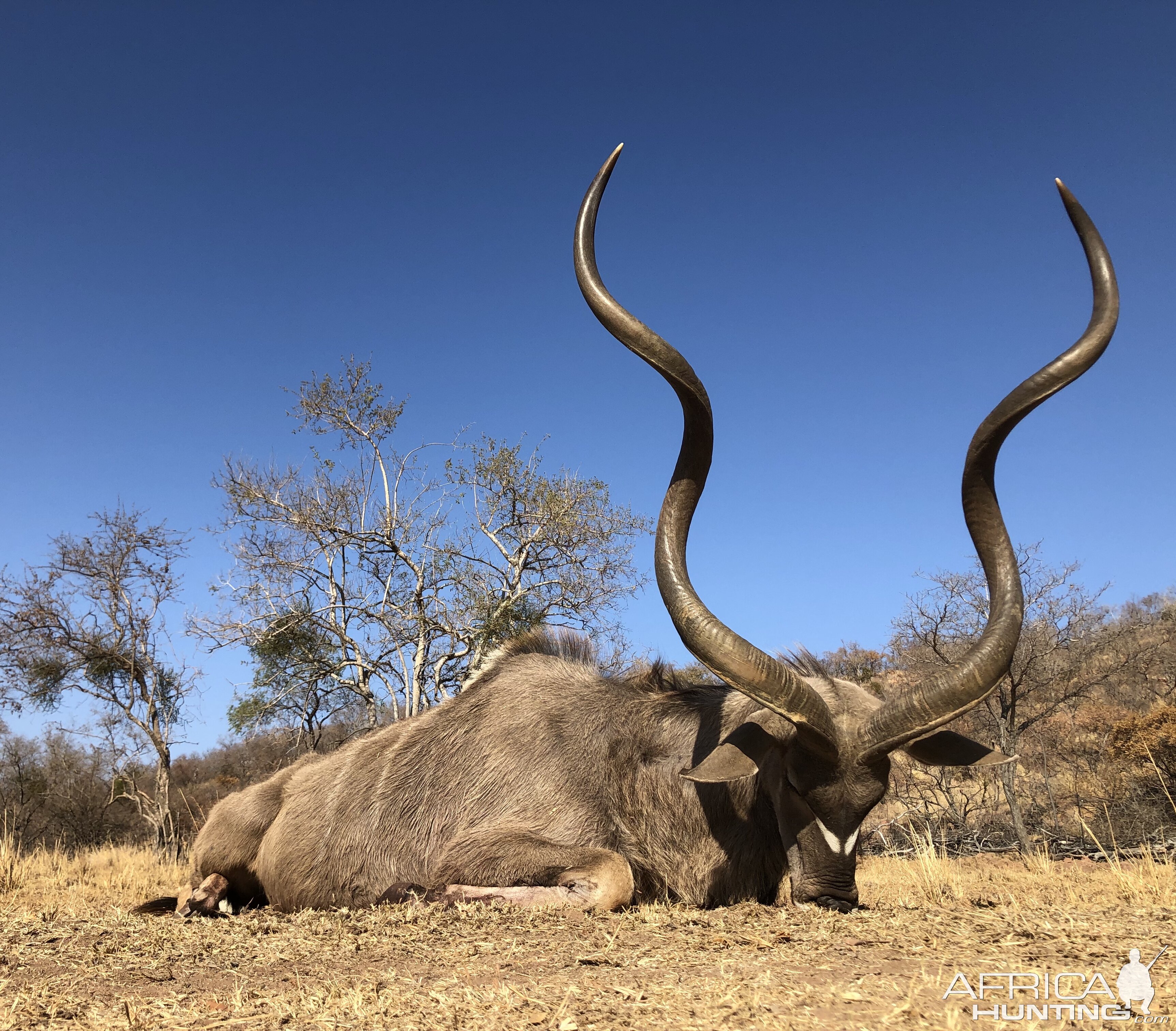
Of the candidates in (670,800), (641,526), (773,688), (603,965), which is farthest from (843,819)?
(641,526)

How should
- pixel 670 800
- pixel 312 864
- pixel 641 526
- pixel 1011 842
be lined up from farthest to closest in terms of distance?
pixel 641 526 → pixel 1011 842 → pixel 312 864 → pixel 670 800

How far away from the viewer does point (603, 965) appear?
3.02 metres

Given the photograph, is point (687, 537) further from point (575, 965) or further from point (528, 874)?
point (575, 965)

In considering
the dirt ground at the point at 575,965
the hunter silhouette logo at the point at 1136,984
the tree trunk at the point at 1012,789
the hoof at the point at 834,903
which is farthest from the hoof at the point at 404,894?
the tree trunk at the point at 1012,789

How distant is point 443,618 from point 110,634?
5.58m

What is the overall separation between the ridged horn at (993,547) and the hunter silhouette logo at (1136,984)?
148 centimetres

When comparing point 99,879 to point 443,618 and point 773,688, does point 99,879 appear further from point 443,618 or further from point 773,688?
point 773,688

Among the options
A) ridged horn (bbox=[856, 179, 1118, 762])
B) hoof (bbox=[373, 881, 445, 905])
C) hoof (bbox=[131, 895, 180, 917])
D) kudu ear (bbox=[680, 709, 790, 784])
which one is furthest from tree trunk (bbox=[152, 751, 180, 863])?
ridged horn (bbox=[856, 179, 1118, 762])

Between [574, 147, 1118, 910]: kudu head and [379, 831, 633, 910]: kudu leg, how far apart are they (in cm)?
82

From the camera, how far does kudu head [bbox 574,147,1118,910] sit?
13.7ft

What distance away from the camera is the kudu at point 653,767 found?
4.23 metres

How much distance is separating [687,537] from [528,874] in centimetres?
201

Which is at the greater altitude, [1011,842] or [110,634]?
[110,634]

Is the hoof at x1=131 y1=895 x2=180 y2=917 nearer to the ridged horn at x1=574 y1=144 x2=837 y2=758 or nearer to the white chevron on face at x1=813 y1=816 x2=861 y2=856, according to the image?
the ridged horn at x1=574 y1=144 x2=837 y2=758
